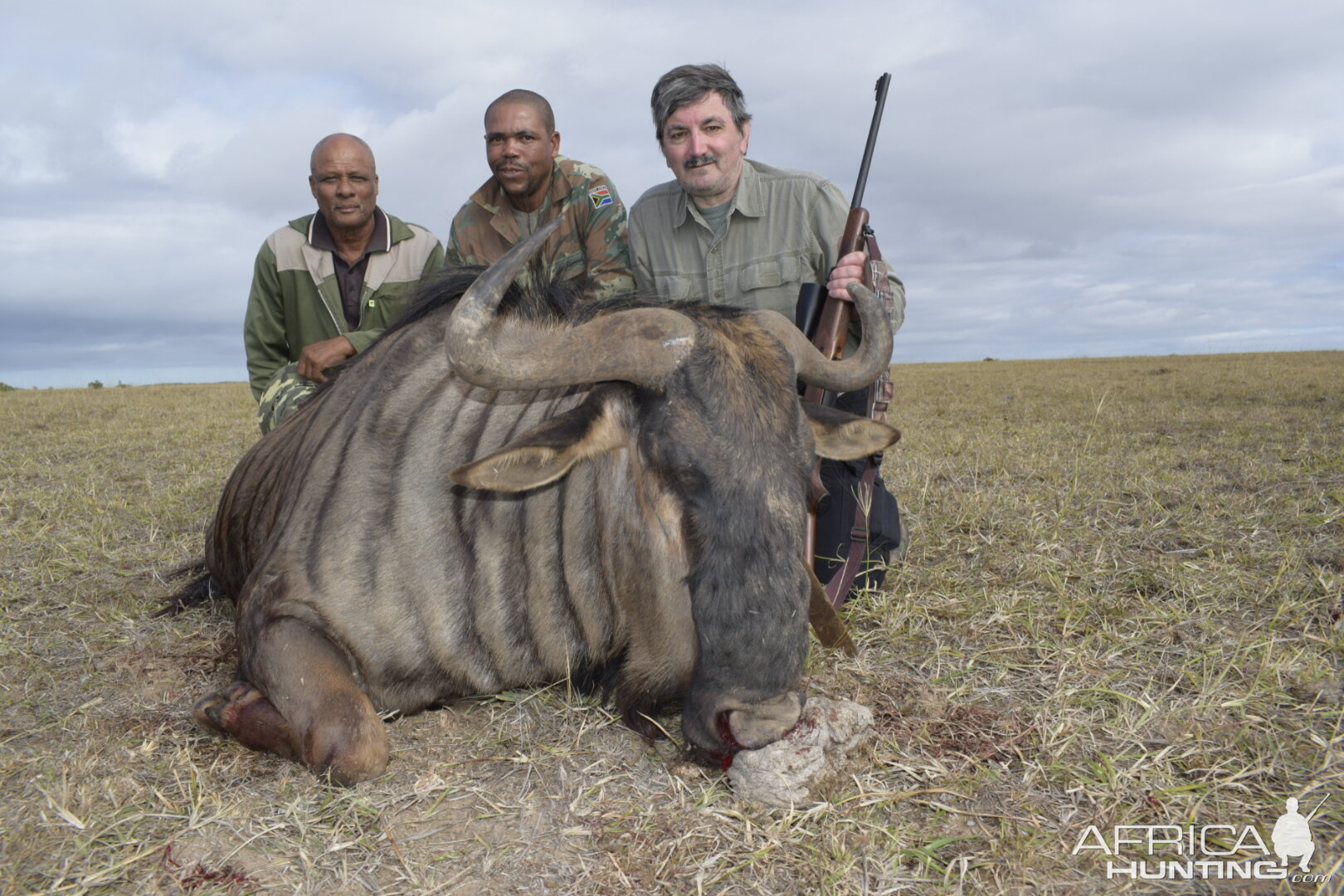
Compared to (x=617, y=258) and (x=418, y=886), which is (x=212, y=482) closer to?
(x=617, y=258)

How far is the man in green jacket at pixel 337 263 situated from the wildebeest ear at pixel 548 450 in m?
3.54

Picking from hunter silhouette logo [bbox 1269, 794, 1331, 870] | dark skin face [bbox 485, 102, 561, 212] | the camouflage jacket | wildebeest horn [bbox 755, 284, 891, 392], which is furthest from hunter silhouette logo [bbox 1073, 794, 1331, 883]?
dark skin face [bbox 485, 102, 561, 212]

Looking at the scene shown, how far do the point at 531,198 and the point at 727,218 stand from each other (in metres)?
1.57

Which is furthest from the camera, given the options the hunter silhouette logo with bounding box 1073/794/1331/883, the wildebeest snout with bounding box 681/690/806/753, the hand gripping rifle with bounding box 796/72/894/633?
the hand gripping rifle with bounding box 796/72/894/633

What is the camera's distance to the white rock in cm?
250

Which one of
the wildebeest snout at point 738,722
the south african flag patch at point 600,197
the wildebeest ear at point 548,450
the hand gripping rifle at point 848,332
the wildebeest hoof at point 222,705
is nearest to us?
the wildebeest snout at point 738,722

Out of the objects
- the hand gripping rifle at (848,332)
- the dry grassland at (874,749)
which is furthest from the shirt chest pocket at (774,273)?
the dry grassland at (874,749)

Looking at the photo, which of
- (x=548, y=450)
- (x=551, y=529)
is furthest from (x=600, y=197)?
(x=548, y=450)

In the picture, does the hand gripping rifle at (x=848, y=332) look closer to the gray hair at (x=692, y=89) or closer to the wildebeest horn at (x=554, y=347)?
the gray hair at (x=692, y=89)

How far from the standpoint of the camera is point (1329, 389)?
43.0 ft

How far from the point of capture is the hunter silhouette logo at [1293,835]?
2.33m

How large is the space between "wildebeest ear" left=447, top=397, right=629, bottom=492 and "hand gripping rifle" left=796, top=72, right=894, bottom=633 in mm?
1422

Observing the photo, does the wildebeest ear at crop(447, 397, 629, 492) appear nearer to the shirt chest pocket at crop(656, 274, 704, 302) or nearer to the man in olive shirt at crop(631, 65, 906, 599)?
the man in olive shirt at crop(631, 65, 906, 599)

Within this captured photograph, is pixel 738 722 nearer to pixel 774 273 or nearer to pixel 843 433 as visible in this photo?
pixel 843 433
